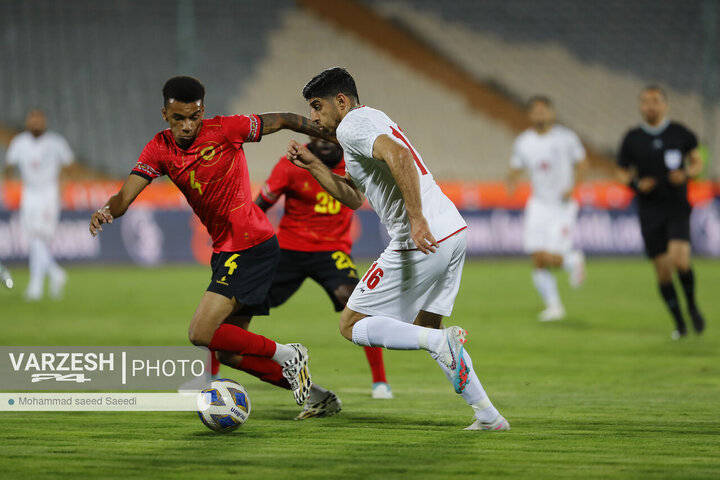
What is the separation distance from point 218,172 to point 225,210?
235 mm

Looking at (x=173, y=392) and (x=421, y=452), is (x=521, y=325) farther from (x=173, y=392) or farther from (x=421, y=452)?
(x=421, y=452)

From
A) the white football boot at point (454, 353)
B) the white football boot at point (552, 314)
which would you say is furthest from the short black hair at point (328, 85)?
the white football boot at point (552, 314)

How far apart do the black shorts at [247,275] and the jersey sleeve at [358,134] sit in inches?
41.0

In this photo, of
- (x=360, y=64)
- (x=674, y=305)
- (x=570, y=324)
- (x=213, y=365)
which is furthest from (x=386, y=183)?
(x=360, y=64)

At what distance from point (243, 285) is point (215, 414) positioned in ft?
2.57

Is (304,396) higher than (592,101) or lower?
lower

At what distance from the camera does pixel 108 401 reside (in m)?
5.84

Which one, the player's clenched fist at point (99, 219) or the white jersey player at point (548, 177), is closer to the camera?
the player's clenched fist at point (99, 219)

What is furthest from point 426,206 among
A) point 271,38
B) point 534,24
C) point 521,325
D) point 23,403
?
point 534,24

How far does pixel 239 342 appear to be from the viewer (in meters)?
5.44

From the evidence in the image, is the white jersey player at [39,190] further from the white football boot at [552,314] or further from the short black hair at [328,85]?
the short black hair at [328,85]

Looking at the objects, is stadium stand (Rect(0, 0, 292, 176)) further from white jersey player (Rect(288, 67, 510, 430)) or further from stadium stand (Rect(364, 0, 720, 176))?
white jersey player (Rect(288, 67, 510, 430))

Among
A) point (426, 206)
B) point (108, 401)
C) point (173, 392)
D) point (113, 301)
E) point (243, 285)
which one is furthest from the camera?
point (113, 301)

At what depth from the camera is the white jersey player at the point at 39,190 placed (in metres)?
13.5
